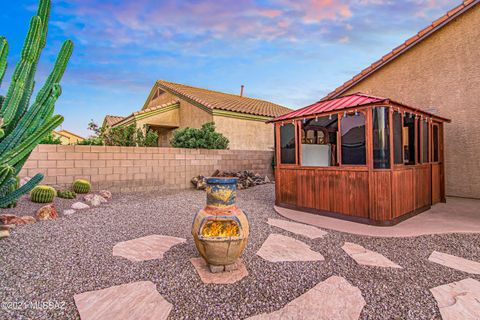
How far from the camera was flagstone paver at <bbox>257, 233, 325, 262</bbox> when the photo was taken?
2.98m

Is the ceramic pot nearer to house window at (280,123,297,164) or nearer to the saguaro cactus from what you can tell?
the saguaro cactus

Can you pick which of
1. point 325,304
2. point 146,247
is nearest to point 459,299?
point 325,304

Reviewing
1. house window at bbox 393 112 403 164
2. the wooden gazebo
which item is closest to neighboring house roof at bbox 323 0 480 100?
the wooden gazebo

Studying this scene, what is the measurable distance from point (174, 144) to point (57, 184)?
4347mm

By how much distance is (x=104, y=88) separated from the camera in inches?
382

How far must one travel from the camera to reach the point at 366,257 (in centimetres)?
306

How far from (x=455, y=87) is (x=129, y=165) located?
9844 mm

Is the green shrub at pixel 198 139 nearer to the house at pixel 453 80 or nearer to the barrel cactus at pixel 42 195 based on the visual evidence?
the barrel cactus at pixel 42 195

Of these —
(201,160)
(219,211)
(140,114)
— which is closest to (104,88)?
(140,114)

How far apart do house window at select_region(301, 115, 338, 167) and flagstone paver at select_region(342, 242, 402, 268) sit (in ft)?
7.54

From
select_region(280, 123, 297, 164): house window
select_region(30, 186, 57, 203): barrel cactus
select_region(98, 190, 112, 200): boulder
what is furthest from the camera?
select_region(98, 190, 112, 200): boulder

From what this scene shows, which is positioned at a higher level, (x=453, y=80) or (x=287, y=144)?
(x=453, y=80)

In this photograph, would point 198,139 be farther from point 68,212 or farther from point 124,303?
point 124,303

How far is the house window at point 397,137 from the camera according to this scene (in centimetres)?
453
